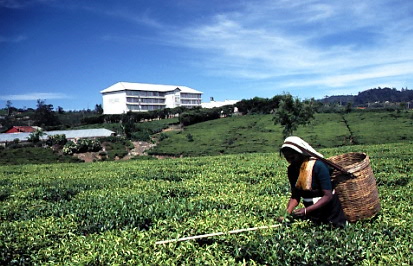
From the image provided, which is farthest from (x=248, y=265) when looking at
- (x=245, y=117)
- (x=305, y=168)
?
(x=245, y=117)

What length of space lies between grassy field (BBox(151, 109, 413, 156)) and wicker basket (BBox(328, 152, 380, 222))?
5619 cm

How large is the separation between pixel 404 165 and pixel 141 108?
125354mm

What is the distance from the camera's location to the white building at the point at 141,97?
131m

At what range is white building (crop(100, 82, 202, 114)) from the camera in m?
131

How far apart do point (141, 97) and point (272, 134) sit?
→ 241ft

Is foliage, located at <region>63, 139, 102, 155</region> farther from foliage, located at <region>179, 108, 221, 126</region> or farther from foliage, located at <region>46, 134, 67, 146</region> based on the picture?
foliage, located at <region>179, 108, 221, 126</region>

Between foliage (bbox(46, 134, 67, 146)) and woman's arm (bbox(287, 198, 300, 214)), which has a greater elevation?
woman's arm (bbox(287, 198, 300, 214))

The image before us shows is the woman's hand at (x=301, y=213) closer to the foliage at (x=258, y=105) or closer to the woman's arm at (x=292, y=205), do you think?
the woman's arm at (x=292, y=205)

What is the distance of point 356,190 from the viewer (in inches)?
245

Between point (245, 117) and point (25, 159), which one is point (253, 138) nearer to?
point (245, 117)

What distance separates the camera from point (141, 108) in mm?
136000

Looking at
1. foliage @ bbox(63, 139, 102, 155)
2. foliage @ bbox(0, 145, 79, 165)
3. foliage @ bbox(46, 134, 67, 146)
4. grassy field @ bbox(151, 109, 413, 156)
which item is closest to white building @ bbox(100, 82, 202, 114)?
grassy field @ bbox(151, 109, 413, 156)

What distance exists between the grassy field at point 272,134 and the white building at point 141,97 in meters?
45.3

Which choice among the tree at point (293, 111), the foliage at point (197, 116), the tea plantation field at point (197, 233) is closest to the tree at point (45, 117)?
the foliage at point (197, 116)
